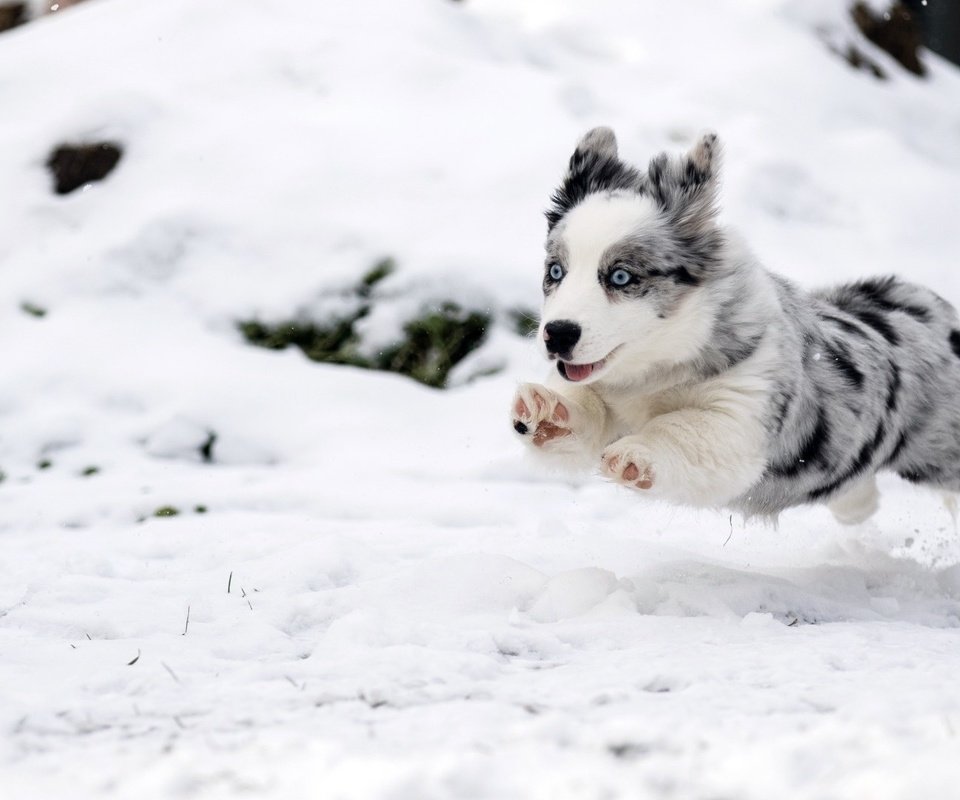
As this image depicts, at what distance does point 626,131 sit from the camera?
861cm

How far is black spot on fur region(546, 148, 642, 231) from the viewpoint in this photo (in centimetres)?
409

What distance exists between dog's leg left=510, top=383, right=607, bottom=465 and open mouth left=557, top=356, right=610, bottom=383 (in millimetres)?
173

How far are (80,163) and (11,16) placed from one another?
12.9 ft

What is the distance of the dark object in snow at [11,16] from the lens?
10.6 metres

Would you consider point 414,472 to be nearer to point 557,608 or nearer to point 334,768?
point 557,608

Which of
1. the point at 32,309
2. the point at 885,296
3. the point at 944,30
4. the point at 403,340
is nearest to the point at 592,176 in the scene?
the point at 885,296

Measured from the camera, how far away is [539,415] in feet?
12.5

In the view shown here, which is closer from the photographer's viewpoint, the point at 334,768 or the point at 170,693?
the point at 334,768

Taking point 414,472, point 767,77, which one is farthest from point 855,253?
point 414,472

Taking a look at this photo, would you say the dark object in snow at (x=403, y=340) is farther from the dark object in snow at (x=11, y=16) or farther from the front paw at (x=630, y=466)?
the dark object in snow at (x=11, y=16)

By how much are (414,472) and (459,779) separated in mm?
3946

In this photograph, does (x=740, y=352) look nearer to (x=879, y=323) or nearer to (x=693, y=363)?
→ (x=693, y=363)

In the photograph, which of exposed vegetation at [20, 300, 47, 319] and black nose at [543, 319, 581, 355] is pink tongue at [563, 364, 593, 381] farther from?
exposed vegetation at [20, 300, 47, 319]

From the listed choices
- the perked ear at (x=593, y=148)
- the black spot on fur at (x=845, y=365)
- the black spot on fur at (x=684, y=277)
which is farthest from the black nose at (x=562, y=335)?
the black spot on fur at (x=845, y=365)
